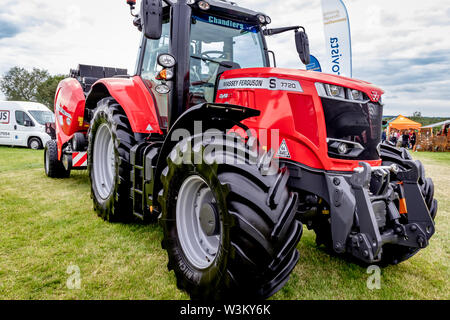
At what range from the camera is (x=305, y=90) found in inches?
105

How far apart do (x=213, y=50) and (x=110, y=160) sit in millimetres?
2174

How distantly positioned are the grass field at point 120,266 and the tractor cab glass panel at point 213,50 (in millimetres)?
1725

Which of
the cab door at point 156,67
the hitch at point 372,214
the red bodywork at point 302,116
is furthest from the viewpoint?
the cab door at point 156,67

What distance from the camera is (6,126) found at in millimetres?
15797

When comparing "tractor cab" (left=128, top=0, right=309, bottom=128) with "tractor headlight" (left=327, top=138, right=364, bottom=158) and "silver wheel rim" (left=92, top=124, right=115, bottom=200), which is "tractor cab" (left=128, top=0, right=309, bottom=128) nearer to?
"silver wheel rim" (left=92, top=124, right=115, bottom=200)

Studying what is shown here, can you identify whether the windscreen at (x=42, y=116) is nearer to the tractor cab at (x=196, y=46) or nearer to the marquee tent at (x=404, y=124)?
the tractor cab at (x=196, y=46)

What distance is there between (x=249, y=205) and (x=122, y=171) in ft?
6.92

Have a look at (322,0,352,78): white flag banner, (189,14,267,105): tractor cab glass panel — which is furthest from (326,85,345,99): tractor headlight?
(322,0,352,78): white flag banner

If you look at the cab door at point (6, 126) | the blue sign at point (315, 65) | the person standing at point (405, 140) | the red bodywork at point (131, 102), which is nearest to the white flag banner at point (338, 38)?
the blue sign at point (315, 65)

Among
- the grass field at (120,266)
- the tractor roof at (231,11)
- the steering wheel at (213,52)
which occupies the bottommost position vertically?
the grass field at (120,266)

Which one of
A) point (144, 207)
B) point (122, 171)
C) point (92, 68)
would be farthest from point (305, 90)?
A: point (92, 68)

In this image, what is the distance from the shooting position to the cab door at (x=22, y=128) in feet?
51.2

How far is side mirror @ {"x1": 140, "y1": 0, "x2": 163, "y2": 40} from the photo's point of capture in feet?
9.05
